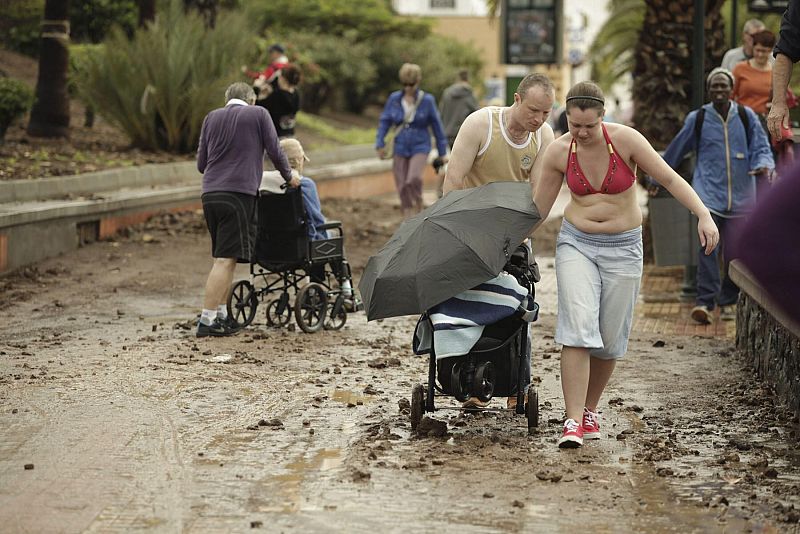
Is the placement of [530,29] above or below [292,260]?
above

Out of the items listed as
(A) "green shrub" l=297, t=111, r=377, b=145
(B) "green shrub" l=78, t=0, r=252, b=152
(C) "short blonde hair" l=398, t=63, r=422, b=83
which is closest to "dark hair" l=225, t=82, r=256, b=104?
(C) "short blonde hair" l=398, t=63, r=422, b=83

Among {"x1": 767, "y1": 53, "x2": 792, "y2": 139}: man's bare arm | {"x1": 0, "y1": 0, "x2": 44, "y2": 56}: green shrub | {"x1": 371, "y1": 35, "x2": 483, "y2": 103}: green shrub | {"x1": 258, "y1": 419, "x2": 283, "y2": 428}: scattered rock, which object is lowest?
{"x1": 371, "y1": 35, "x2": 483, "y2": 103}: green shrub

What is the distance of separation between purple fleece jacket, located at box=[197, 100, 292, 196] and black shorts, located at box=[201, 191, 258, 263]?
0.07 m

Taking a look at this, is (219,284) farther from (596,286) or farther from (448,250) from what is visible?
(596,286)

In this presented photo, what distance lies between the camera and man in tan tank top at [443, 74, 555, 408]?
7637 millimetres

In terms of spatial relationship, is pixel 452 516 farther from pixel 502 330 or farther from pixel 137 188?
pixel 137 188

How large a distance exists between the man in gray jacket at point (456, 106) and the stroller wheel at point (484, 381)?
12061 millimetres

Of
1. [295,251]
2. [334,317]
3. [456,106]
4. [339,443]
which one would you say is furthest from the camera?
[456,106]

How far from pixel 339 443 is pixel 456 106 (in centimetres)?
1261

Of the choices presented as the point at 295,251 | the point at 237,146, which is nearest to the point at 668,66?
the point at 295,251

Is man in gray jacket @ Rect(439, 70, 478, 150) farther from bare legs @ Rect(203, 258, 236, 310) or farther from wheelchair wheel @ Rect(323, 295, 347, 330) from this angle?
bare legs @ Rect(203, 258, 236, 310)

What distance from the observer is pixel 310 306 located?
10664mm

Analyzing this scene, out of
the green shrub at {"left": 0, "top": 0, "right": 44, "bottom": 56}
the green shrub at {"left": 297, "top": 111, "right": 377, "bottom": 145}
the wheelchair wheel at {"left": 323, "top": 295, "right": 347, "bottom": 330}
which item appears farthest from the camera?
the green shrub at {"left": 297, "top": 111, "right": 377, "bottom": 145}

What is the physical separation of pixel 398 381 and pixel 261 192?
98.7 inches
